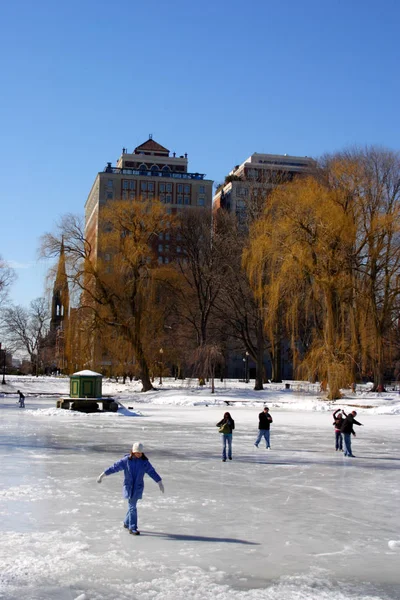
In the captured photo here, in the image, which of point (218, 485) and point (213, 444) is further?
point (213, 444)

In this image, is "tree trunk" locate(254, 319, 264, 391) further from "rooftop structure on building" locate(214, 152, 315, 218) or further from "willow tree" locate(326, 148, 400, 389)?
"rooftop structure on building" locate(214, 152, 315, 218)

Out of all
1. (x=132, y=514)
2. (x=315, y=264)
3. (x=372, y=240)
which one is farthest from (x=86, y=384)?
(x=132, y=514)

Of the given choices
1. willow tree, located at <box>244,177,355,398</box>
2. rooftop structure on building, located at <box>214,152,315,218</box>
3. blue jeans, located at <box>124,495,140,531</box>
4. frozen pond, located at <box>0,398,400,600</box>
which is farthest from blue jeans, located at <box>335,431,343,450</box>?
rooftop structure on building, located at <box>214,152,315,218</box>

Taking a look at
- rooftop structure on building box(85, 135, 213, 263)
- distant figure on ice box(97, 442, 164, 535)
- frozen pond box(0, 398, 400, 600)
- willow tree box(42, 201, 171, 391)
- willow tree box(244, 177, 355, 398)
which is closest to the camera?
frozen pond box(0, 398, 400, 600)

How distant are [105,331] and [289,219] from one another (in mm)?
15481

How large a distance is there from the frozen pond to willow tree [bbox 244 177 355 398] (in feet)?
57.5

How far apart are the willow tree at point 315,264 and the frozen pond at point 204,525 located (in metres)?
17.5

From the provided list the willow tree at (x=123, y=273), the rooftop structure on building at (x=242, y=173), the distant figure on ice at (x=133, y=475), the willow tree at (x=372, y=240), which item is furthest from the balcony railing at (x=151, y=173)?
the distant figure on ice at (x=133, y=475)

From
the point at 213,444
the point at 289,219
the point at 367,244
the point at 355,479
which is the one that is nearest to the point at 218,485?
the point at 355,479

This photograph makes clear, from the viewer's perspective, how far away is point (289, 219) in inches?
1566

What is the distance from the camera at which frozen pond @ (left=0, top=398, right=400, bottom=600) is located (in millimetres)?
7586

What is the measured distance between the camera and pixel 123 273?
49.4m

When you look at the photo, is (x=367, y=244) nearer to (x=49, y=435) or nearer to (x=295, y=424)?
(x=295, y=424)

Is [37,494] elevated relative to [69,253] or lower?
lower
